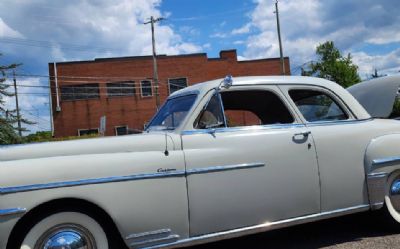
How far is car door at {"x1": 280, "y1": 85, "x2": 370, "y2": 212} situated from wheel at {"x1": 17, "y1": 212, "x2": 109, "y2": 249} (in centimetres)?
233

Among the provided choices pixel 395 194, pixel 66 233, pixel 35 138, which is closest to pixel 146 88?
pixel 35 138

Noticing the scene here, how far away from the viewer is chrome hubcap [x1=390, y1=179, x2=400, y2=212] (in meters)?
5.15

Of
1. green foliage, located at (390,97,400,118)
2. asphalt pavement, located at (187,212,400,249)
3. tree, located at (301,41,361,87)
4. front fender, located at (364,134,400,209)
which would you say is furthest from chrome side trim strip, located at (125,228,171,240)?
tree, located at (301,41,361,87)

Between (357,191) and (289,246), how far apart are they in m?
0.94

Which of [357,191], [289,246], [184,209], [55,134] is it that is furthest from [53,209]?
[55,134]

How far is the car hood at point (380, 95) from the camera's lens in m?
5.82

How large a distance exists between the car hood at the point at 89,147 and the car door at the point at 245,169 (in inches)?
11.3

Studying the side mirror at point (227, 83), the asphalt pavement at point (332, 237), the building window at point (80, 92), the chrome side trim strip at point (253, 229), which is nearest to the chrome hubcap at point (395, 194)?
the asphalt pavement at point (332, 237)

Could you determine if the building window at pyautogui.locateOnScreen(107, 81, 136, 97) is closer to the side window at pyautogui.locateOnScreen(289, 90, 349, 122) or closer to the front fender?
the side window at pyautogui.locateOnScreen(289, 90, 349, 122)

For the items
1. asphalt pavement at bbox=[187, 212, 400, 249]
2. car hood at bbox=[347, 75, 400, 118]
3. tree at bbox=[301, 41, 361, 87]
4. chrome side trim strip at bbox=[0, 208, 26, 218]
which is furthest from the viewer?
tree at bbox=[301, 41, 361, 87]

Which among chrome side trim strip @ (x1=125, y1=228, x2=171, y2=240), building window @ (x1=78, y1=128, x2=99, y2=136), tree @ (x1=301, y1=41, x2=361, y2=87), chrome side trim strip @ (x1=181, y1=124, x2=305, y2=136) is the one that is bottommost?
chrome side trim strip @ (x1=125, y1=228, x2=171, y2=240)

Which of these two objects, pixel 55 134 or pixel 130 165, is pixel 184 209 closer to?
pixel 130 165

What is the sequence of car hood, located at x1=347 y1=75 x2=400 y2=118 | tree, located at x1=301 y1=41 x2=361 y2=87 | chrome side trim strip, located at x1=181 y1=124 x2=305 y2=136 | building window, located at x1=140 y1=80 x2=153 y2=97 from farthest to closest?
building window, located at x1=140 y1=80 x2=153 y2=97 < tree, located at x1=301 y1=41 x2=361 y2=87 < car hood, located at x1=347 y1=75 x2=400 y2=118 < chrome side trim strip, located at x1=181 y1=124 x2=305 y2=136

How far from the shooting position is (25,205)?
3.47 meters
